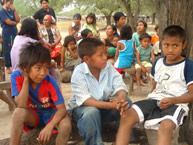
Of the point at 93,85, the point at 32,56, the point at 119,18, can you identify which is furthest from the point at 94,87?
the point at 119,18

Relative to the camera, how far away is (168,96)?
2623mm

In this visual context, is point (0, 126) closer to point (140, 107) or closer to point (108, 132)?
point (108, 132)

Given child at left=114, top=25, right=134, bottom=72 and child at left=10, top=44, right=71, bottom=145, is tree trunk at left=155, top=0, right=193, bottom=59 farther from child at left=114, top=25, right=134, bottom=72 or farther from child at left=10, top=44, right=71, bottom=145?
child at left=114, top=25, right=134, bottom=72

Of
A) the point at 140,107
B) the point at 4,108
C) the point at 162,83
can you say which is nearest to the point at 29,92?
the point at 140,107

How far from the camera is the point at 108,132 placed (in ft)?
10.5

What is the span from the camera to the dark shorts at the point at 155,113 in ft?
8.01

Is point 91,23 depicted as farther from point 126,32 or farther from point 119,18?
point 126,32

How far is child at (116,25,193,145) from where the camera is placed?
2466 mm

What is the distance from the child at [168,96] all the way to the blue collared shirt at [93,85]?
379 mm

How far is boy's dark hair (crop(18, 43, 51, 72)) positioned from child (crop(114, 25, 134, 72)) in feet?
9.95

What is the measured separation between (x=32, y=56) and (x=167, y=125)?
1.45m

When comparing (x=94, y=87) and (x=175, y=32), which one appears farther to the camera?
(x=94, y=87)

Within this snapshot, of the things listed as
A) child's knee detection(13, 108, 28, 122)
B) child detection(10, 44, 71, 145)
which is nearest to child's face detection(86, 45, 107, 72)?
child detection(10, 44, 71, 145)

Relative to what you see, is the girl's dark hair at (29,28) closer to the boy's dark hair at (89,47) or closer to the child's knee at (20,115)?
the boy's dark hair at (89,47)
